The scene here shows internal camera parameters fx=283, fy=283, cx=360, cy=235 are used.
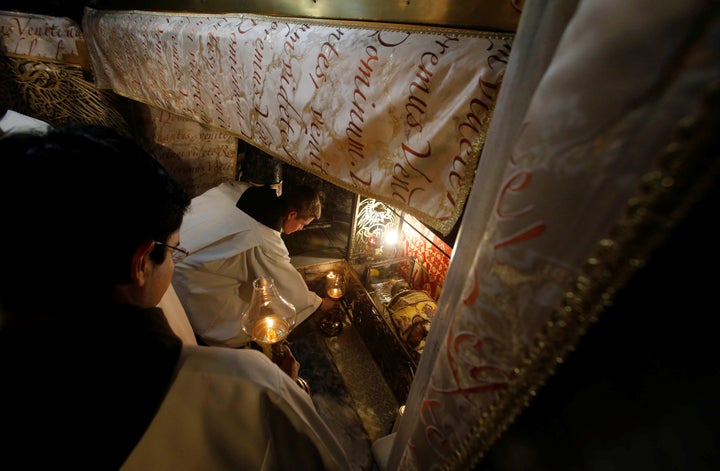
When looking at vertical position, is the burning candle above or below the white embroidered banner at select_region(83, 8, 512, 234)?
below

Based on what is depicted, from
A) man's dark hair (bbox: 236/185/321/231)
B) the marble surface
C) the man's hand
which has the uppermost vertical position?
man's dark hair (bbox: 236/185/321/231)

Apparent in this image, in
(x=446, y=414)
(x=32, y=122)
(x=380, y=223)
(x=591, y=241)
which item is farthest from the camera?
(x=380, y=223)

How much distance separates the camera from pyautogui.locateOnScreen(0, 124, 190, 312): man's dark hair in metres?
0.92

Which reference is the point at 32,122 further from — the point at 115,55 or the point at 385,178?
the point at 385,178

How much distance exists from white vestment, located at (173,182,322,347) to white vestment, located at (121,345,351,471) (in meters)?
2.05

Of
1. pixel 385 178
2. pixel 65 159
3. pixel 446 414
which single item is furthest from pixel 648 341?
pixel 65 159

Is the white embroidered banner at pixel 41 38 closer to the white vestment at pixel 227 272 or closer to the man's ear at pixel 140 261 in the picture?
the white vestment at pixel 227 272

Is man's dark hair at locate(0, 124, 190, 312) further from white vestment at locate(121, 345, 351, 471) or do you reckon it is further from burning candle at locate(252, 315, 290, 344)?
burning candle at locate(252, 315, 290, 344)

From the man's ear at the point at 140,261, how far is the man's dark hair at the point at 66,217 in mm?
19

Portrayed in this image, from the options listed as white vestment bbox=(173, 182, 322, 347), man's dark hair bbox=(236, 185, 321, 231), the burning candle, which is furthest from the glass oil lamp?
man's dark hair bbox=(236, 185, 321, 231)

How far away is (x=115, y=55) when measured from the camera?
11.7 feet

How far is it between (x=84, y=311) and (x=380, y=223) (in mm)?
3863

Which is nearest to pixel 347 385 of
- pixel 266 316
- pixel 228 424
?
pixel 266 316

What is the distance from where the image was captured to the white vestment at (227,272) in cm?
332
